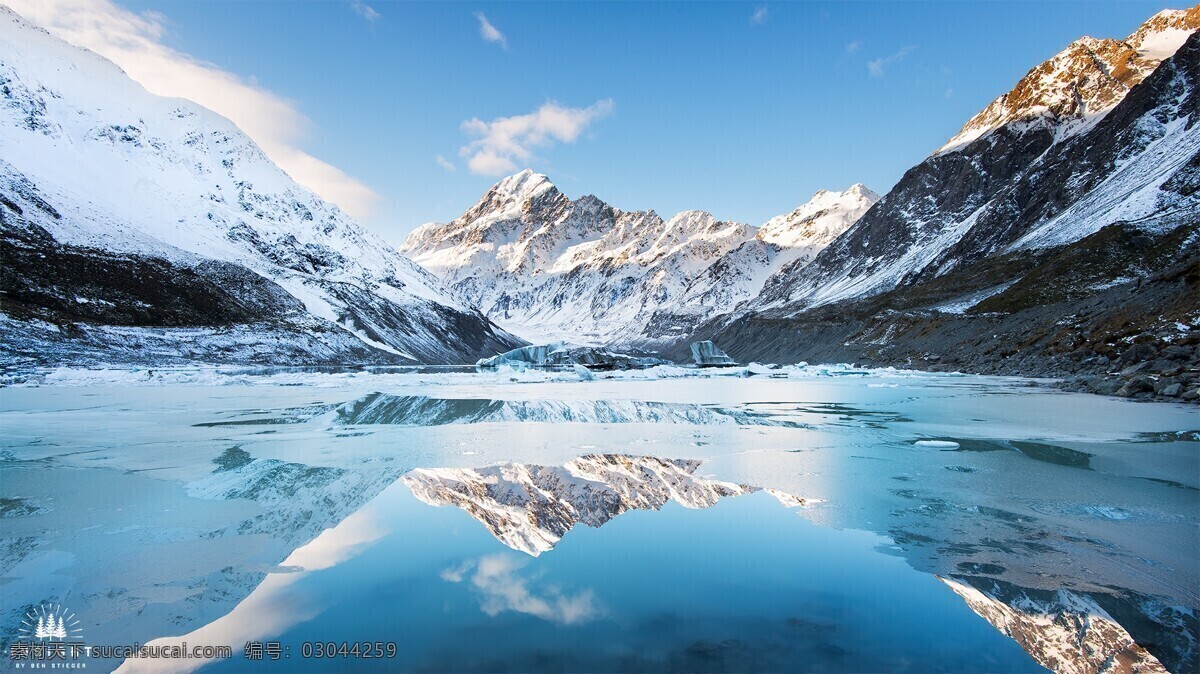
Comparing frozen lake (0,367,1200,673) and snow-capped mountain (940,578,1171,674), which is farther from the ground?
frozen lake (0,367,1200,673)

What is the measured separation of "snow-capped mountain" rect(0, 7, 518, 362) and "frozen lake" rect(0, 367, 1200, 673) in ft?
204

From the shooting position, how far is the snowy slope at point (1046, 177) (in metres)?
74.6

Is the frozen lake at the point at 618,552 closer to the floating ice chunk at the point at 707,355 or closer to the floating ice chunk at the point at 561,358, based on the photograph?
the floating ice chunk at the point at 561,358

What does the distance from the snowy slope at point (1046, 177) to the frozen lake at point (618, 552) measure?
231ft

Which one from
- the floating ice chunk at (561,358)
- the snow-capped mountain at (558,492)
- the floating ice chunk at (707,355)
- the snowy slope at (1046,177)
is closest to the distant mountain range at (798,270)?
the snowy slope at (1046,177)

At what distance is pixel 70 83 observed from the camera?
116500mm

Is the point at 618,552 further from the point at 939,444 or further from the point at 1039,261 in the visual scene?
the point at 1039,261

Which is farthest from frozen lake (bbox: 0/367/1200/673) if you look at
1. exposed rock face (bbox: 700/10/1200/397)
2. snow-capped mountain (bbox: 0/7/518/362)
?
snow-capped mountain (bbox: 0/7/518/362)

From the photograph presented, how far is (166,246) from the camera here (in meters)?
90.1

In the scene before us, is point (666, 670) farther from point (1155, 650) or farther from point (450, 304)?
point (450, 304)

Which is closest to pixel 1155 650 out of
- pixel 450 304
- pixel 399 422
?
pixel 399 422

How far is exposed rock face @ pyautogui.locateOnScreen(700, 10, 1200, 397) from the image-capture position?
33031 mm

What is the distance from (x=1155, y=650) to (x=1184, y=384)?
22557mm

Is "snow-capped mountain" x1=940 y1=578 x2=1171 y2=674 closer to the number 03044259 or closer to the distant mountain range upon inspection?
the number 03044259
